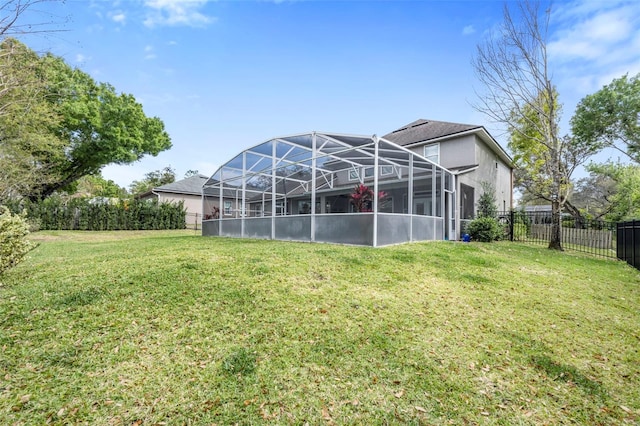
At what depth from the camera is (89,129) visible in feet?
64.5

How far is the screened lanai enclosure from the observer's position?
8.49 metres

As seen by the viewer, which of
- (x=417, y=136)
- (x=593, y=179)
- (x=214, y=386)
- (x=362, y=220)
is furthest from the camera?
(x=593, y=179)

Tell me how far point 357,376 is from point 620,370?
284 centimetres

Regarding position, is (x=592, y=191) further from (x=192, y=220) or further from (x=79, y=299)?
(x=79, y=299)

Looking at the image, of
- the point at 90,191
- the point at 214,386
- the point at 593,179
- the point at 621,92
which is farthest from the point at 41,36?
the point at 593,179

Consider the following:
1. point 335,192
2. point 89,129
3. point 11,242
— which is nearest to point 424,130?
point 335,192

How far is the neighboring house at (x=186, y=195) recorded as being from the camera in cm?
2527

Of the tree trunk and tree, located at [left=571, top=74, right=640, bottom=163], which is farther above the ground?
tree, located at [left=571, top=74, right=640, bottom=163]

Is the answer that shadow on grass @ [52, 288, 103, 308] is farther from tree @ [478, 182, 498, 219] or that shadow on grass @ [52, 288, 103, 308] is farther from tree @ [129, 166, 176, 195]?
tree @ [129, 166, 176, 195]

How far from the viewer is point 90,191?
35188 mm

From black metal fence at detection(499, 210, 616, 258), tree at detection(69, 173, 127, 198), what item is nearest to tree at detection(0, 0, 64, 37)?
black metal fence at detection(499, 210, 616, 258)

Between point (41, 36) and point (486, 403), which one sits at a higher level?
point (41, 36)

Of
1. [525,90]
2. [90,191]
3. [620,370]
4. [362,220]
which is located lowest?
[620,370]

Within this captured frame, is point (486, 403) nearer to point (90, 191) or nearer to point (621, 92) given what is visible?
point (621, 92)
